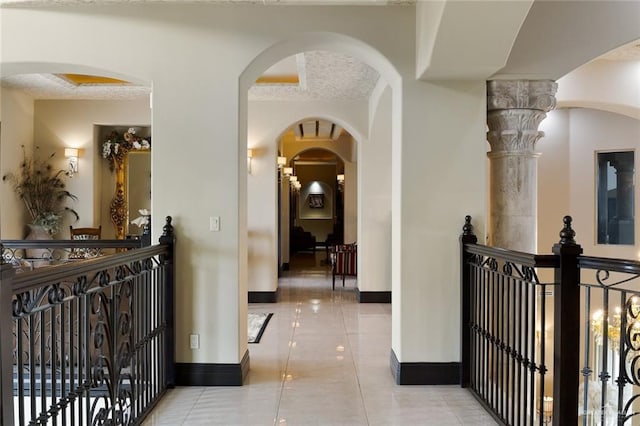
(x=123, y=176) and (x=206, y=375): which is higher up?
(x=123, y=176)

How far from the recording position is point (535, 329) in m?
2.61

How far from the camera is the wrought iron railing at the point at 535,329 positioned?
2070 mm

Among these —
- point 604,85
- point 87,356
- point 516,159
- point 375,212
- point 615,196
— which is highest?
point 604,85

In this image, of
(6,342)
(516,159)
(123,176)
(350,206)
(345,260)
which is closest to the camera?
(6,342)

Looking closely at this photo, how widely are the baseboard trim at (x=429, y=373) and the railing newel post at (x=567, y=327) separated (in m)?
1.24

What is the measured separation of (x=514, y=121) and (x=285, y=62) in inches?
103

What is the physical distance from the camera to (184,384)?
11.4 ft

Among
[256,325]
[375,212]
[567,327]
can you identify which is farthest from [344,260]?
[567,327]

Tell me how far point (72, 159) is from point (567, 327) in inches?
267

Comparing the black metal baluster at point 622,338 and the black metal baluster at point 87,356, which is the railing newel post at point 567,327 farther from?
the black metal baluster at point 87,356

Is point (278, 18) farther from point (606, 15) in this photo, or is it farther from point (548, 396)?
point (548, 396)

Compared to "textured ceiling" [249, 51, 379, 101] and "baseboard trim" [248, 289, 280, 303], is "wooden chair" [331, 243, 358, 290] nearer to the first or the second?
"baseboard trim" [248, 289, 280, 303]

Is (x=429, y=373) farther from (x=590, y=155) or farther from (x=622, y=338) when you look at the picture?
(x=590, y=155)

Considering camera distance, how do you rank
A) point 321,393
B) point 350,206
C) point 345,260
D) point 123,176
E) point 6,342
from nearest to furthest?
point 6,342 < point 321,393 < point 123,176 < point 345,260 < point 350,206
